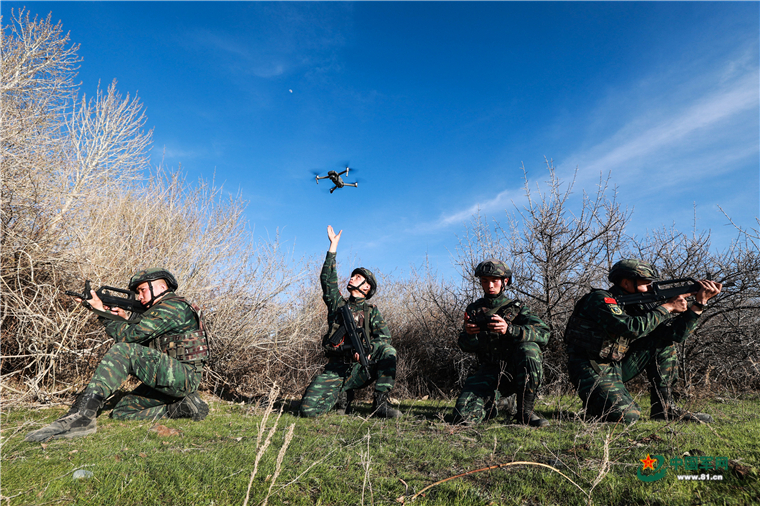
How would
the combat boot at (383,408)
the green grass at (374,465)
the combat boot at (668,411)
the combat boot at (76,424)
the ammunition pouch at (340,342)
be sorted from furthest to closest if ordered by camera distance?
the ammunition pouch at (340,342) < the combat boot at (383,408) < the combat boot at (668,411) < the combat boot at (76,424) < the green grass at (374,465)

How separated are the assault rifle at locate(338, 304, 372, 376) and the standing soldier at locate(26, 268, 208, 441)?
5.48 ft

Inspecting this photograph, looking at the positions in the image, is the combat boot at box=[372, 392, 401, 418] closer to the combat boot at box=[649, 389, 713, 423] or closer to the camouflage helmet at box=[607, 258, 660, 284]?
the combat boot at box=[649, 389, 713, 423]

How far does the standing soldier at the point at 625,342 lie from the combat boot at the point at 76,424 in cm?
462

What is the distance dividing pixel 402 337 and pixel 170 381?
219 inches

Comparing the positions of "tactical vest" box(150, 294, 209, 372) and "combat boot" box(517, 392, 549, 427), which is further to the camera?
"tactical vest" box(150, 294, 209, 372)

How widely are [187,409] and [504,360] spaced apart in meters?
3.56

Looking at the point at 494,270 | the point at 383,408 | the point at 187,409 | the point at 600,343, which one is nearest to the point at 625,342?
Result: the point at 600,343

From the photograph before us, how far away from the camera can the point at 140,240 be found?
6.80 metres

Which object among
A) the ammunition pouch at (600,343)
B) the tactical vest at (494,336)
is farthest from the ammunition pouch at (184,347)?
the ammunition pouch at (600,343)

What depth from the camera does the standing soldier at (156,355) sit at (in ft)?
12.5

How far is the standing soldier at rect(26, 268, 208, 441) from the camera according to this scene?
3.80 m

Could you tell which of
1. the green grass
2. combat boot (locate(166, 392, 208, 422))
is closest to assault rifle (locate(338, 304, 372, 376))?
the green grass

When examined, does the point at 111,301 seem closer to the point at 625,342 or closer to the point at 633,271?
the point at 625,342

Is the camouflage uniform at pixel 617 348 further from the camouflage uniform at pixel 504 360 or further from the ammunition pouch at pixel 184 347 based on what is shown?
the ammunition pouch at pixel 184 347
